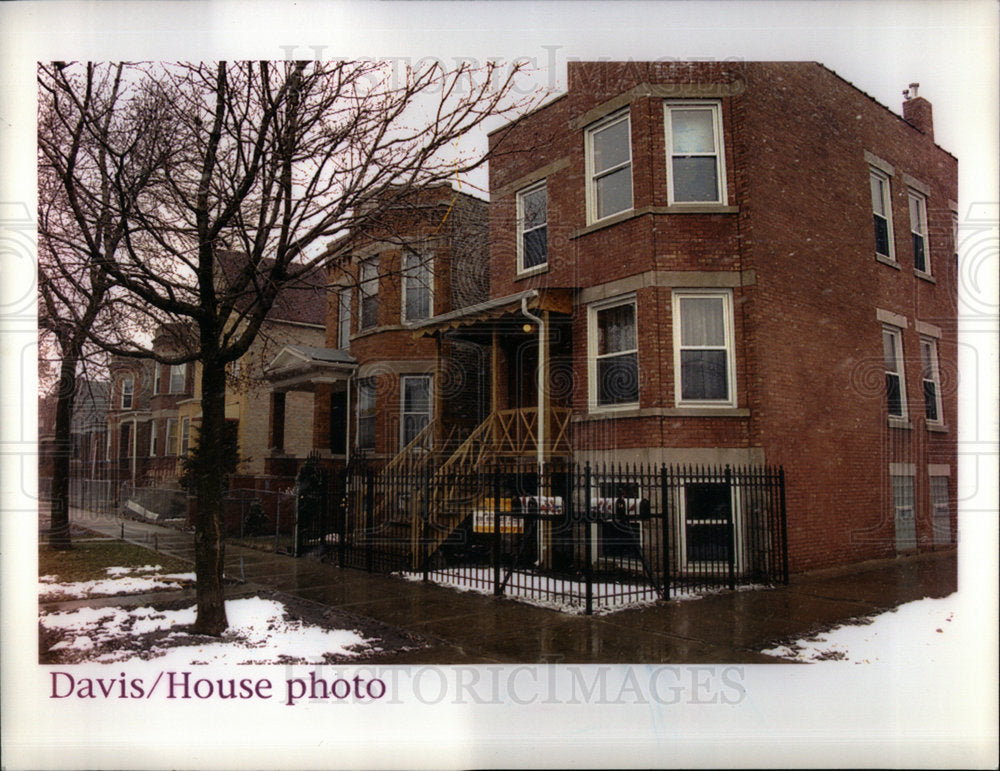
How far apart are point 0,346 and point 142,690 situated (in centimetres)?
309

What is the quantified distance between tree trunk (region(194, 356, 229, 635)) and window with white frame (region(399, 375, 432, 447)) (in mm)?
5938

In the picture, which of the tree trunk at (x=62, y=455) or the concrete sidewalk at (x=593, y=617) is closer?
the concrete sidewalk at (x=593, y=617)

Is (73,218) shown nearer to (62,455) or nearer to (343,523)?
(62,455)

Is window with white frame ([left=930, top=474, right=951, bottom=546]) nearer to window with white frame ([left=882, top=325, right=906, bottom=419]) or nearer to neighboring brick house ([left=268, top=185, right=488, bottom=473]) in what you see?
window with white frame ([left=882, top=325, right=906, bottom=419])

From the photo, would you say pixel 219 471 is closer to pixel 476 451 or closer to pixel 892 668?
pixel 476 451

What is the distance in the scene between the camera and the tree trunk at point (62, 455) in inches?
258

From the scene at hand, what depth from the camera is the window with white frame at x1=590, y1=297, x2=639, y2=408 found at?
9.79m

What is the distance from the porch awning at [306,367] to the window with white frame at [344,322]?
0.60 ft

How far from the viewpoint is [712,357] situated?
30.9ft

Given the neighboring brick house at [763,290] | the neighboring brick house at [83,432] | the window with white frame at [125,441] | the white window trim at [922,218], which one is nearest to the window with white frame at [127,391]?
the neighboring brick house at [83,432]

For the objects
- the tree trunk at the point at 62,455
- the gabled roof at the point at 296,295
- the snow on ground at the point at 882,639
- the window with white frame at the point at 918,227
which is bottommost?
the snow on ground at the point at 882,639

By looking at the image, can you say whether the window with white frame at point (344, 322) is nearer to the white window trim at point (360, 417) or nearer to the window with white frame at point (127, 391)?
the white window trim at point (360, 417)

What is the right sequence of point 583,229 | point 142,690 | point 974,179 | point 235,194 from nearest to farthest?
point 142,690 → point 974,179 → point 235,194 → point 583,229

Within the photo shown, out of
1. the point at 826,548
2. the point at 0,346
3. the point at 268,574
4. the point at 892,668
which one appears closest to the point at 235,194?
the point at 0,346
